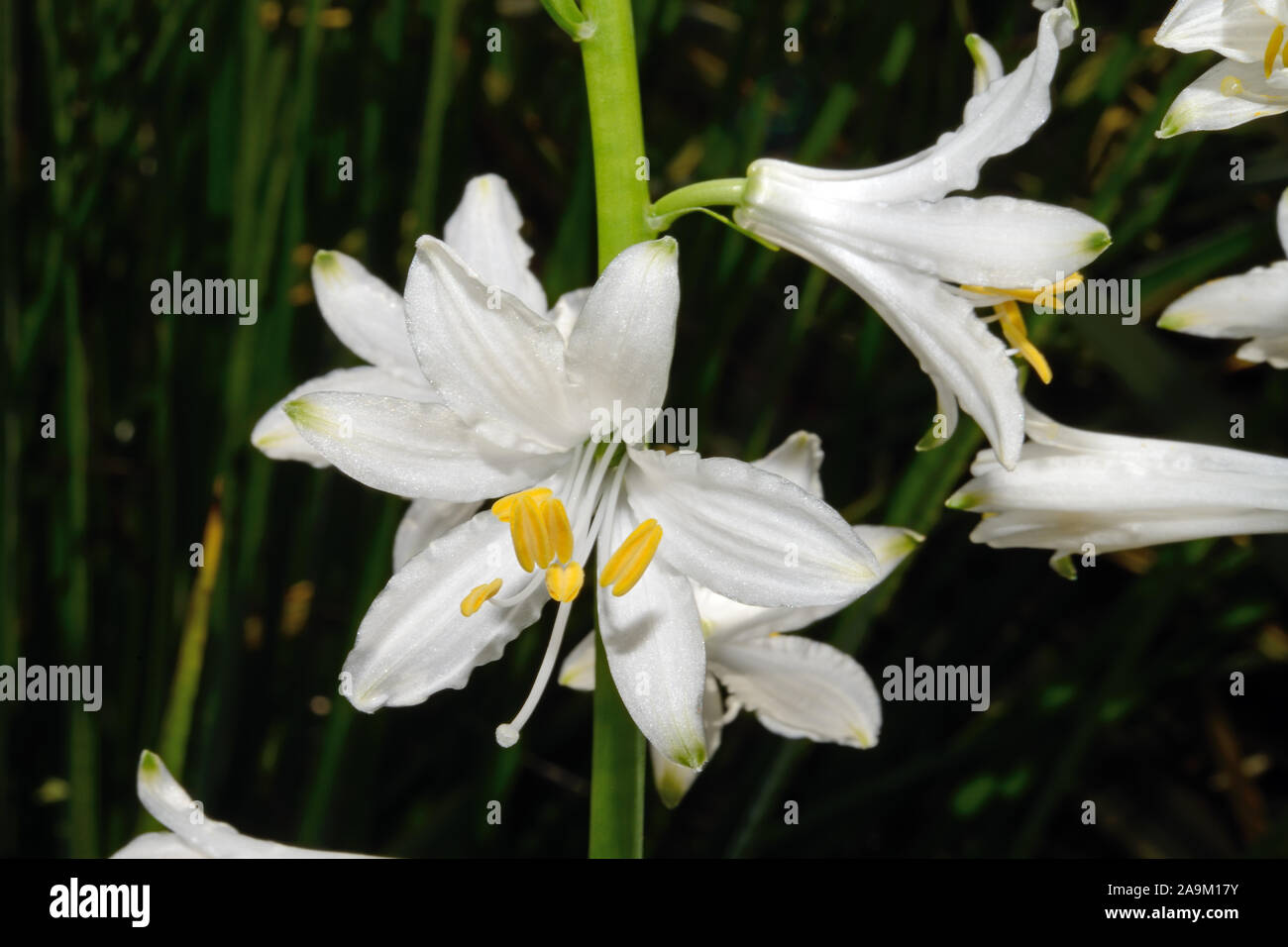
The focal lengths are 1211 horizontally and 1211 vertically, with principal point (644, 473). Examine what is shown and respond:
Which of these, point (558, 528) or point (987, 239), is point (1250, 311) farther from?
point (558, 528)

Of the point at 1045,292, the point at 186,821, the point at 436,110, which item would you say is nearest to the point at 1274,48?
the point at 1045,292

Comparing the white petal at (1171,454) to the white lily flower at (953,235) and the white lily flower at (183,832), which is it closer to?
the white lily flower at (953,235)

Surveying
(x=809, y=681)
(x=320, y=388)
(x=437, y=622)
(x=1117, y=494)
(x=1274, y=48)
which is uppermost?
(x=1274, y=48)

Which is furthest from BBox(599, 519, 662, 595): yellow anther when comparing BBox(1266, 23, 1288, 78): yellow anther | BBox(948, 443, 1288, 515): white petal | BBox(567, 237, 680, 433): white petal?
BBox(1266, 23, 1288, 78): yellow anther

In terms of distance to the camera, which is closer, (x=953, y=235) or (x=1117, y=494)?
(x=953, y=235)

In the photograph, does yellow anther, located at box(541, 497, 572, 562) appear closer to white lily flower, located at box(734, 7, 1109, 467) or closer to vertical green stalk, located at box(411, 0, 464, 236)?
white lily flower, located at box(734, 7, 1109, 467)

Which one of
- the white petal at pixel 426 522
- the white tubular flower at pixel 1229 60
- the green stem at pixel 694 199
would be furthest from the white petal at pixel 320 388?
the white tubular flower at pixel 1229 60
